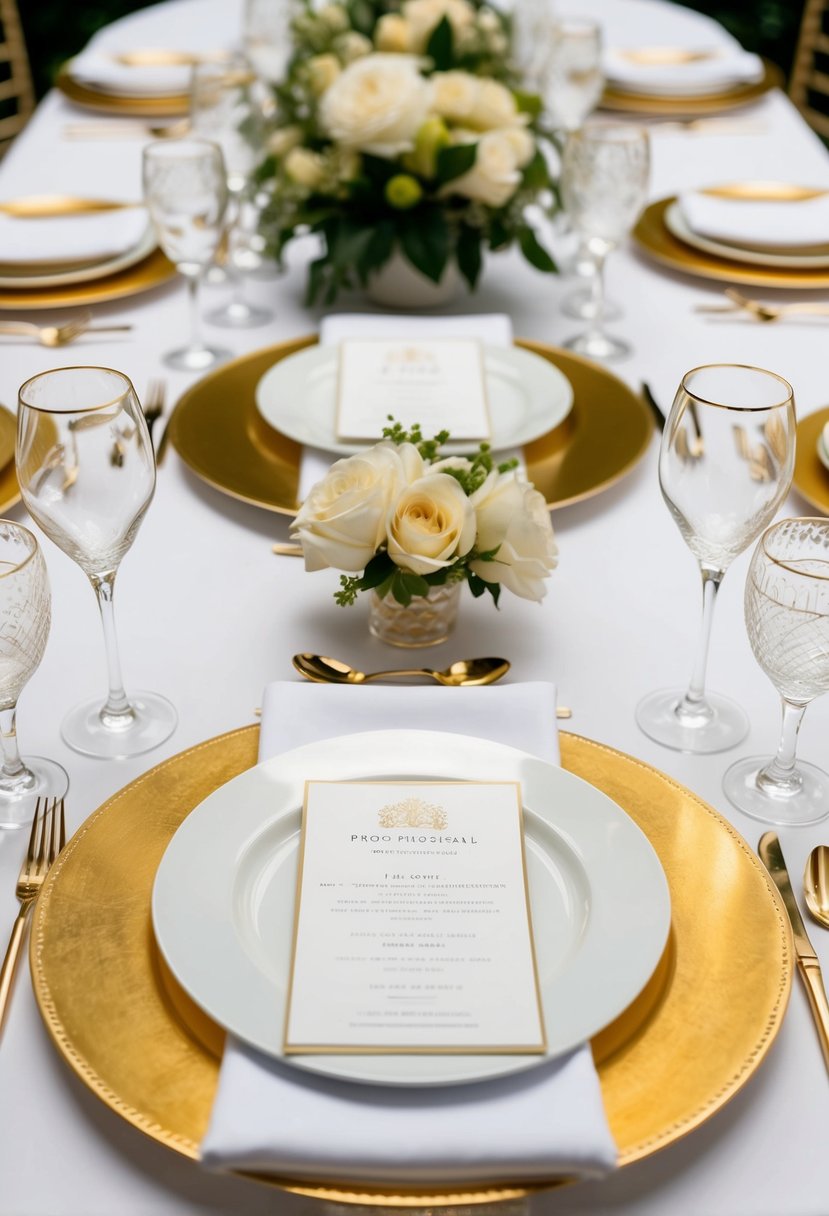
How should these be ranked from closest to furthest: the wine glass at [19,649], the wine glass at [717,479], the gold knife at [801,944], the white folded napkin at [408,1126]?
the white folded napkin at [408,1126], the gold knife at [801,944], the wine glass at [19,649], the wine glass at [717,479]

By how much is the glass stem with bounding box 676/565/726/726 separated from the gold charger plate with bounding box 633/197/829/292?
87cm

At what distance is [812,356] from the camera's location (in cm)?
159

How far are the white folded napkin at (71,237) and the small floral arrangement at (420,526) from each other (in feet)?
2.96

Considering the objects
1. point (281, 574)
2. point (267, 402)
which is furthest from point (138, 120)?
point (281, 574)

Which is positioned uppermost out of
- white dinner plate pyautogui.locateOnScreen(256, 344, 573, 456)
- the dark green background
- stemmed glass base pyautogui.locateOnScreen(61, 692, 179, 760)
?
white dinner plate pyautogui.locateOnScreen(256, 344, 573, 456)

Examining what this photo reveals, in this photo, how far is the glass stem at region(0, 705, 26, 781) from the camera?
2.99 ft

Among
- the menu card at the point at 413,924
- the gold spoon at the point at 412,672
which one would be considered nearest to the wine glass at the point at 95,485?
the gold spoon at the point at 412,672

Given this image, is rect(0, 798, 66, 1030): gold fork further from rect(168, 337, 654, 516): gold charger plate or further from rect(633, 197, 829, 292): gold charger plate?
rect(633, 197, 829, 292): gold charger plate

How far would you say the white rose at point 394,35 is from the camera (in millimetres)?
1686

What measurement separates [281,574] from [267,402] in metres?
0.25

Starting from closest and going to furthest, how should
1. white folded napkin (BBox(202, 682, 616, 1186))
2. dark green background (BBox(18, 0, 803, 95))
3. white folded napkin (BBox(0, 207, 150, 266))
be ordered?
white folded napkin (BBox(202, 682, 616, 1186)), white folded napkin (BBox(0, 207, 150, 266)), dark green background (BBox(18, 0, 803, 95))

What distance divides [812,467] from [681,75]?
4.69ft

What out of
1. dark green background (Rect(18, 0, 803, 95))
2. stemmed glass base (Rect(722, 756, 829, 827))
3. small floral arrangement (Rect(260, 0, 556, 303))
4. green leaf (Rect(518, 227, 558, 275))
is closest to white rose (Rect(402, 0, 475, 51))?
small floral arrangement (Rect(260, 0, 556, 303))

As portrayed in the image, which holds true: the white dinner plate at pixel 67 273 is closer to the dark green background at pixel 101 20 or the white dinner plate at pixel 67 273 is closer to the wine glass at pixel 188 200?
the wine glass at pixel 188 200
